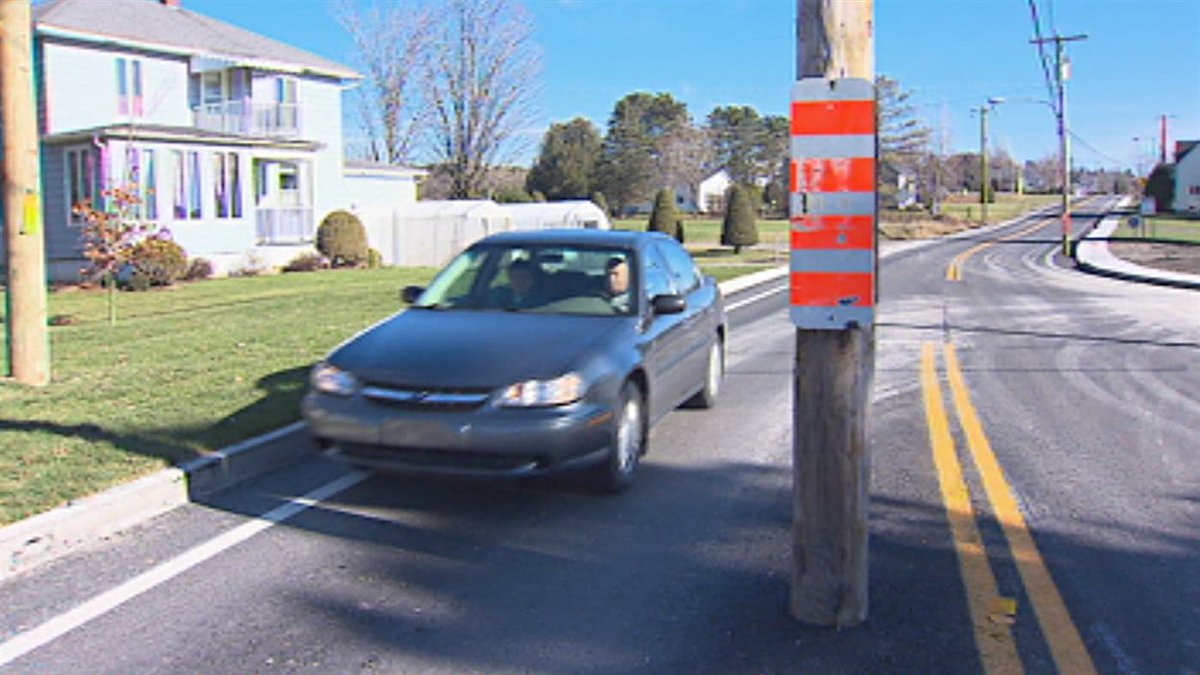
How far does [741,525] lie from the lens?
5309 millimetres

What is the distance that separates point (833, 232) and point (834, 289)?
209 millimetres

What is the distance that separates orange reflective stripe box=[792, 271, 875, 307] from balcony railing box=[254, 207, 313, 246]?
28246 millimetres

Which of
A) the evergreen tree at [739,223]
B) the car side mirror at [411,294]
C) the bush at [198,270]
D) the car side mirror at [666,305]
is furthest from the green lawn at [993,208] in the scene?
the car side mirror at [411,294]

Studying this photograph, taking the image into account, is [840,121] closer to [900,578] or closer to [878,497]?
[900,578]

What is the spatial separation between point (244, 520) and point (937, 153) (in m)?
91.6

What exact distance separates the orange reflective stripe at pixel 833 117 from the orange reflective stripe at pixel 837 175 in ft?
0.33

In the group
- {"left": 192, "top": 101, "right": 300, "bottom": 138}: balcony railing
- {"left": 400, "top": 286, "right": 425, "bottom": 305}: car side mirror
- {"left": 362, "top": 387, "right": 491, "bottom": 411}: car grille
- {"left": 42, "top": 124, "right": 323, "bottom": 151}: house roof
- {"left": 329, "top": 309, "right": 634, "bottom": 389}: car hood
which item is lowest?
{"left": 362, "top": 387, "right": 491, "bottom": 411}: car grille

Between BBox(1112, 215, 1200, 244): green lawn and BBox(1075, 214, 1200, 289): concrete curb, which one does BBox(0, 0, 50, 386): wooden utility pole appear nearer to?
BBox(1075, 214, 1200, 289): concrete curb

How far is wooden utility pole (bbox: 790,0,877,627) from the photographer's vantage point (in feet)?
12.3

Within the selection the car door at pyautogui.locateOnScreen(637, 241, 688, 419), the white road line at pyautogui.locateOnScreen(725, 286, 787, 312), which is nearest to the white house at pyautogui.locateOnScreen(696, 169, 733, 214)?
the white road line at pyautogui.locateOnScreen(725, 286, 787, 312)

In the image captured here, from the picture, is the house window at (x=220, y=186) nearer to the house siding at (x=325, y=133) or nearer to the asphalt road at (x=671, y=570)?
the house siding at (x=325, y=133)

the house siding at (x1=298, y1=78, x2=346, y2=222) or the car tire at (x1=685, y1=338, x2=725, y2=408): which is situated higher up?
the house siding at (x1=298, y1=78, x2=346, y2=222)

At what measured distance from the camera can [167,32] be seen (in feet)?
102

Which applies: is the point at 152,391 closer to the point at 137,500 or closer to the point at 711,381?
the point at 137,500
